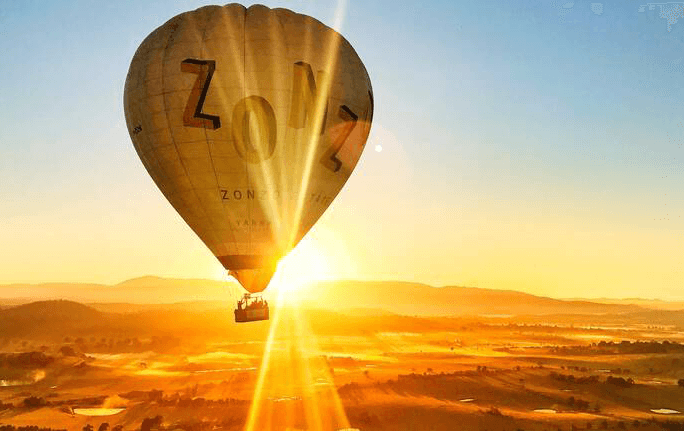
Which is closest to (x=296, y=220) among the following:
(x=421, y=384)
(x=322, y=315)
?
(x=421, y=384)

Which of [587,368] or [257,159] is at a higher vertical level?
[257,159]

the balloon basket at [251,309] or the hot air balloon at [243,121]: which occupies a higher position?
the hot air balloon at [243,121]

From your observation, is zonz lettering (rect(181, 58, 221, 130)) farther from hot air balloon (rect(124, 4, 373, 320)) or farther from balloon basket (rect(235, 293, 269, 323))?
balloon basket (rect(235, 293, 269, 323))

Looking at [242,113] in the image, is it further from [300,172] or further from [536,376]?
[536,376]

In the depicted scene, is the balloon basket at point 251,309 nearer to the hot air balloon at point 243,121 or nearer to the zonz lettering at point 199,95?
the hot air balloon at point 243,121

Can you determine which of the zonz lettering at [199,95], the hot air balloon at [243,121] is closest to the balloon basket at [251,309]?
the hot air balloon at [243,121]

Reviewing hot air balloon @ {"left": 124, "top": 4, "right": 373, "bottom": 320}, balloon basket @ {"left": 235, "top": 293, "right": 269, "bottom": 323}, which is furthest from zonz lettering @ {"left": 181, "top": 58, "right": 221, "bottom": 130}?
balloon basket @ {"left": 235, "top": 293, "right": 269, "bottom": 323}
